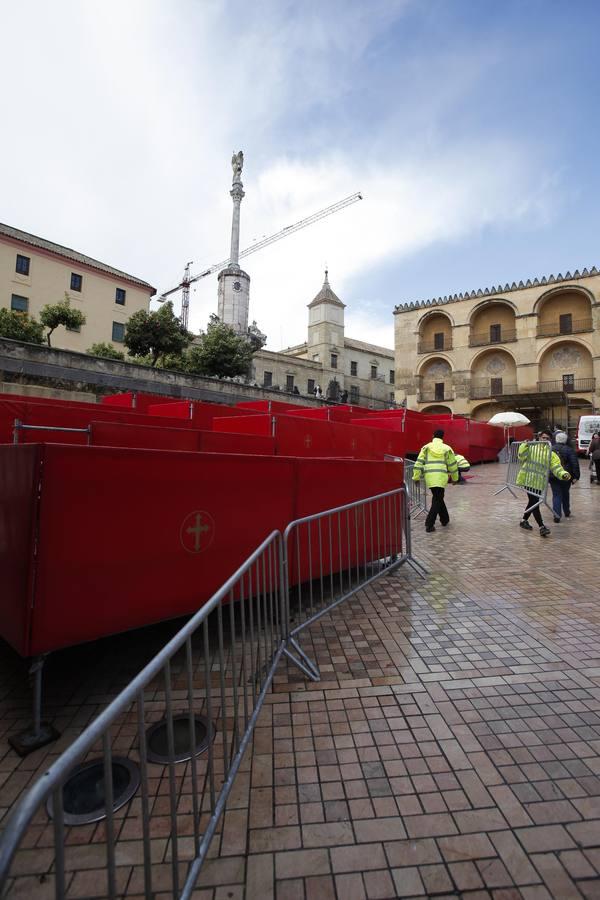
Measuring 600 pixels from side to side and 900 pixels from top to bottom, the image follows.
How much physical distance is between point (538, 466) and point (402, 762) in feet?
25.2

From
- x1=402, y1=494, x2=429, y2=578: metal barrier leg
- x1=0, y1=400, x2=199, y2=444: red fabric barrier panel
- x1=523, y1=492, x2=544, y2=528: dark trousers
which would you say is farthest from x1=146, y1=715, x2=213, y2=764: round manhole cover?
x1=523, y1=492, x2=544, y2=528: dark trousers

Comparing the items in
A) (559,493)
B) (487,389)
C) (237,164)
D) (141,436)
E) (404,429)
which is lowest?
(559,493)

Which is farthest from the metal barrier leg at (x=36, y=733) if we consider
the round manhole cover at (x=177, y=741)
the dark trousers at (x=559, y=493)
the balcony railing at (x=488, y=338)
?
the balcony railing at (x=488, y=338)

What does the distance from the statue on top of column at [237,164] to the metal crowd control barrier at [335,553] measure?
48.9 m

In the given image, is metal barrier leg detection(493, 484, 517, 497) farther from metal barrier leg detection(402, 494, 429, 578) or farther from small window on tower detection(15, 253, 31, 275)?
small window on tower detection(15, 253, 31, 275)

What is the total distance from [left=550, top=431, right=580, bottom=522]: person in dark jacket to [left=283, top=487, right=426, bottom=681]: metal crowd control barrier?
4.63m

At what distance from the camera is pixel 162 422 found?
734 centimetres

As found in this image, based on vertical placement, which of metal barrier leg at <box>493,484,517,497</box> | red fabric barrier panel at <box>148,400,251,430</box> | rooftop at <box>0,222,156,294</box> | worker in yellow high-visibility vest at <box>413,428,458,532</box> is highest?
rooftop at <box>0,222,156,294</box>

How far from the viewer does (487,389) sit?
44406mm

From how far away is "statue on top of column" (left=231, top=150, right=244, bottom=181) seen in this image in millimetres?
45391

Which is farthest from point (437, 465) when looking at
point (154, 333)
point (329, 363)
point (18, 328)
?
point (329, 363)

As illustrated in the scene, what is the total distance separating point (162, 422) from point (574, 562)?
6.27 m

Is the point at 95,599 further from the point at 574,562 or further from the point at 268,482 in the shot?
the point at 574,562

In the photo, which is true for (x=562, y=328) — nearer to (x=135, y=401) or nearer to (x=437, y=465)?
(x=437, y=465)
